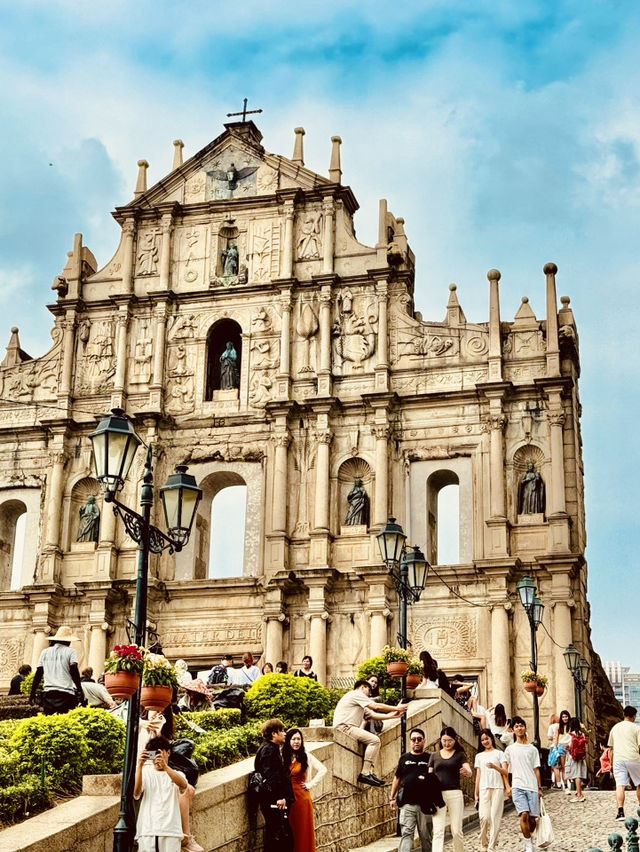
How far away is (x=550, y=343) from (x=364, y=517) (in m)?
6.56

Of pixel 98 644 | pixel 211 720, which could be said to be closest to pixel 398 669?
pixel 211 720

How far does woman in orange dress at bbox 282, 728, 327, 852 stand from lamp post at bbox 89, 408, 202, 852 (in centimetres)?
239

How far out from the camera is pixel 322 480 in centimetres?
3509

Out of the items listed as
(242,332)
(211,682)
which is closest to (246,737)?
(211,682)

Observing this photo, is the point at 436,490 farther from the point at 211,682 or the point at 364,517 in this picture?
the point at 211,682

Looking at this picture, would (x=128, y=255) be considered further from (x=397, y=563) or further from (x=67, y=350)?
(x=397, y=563)

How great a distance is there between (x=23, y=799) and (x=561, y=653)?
20.7 m

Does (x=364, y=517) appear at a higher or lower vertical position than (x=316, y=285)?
lower

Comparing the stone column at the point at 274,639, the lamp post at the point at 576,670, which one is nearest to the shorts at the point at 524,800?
the lamp post at the point at 576,670

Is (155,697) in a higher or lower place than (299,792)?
higher

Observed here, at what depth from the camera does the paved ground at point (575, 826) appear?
1764 cm

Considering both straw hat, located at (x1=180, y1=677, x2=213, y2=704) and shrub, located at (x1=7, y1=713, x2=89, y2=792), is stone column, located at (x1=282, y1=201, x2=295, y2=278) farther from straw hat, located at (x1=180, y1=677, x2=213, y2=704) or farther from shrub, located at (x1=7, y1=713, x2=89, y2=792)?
shrub, located at (x1=7, y1=713, x2=89, y2=792)

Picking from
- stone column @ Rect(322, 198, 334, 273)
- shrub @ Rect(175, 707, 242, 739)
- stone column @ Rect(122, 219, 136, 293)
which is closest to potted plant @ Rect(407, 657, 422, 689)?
shrub @ Rect(175, 707, 242, 739)

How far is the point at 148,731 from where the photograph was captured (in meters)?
13.9
